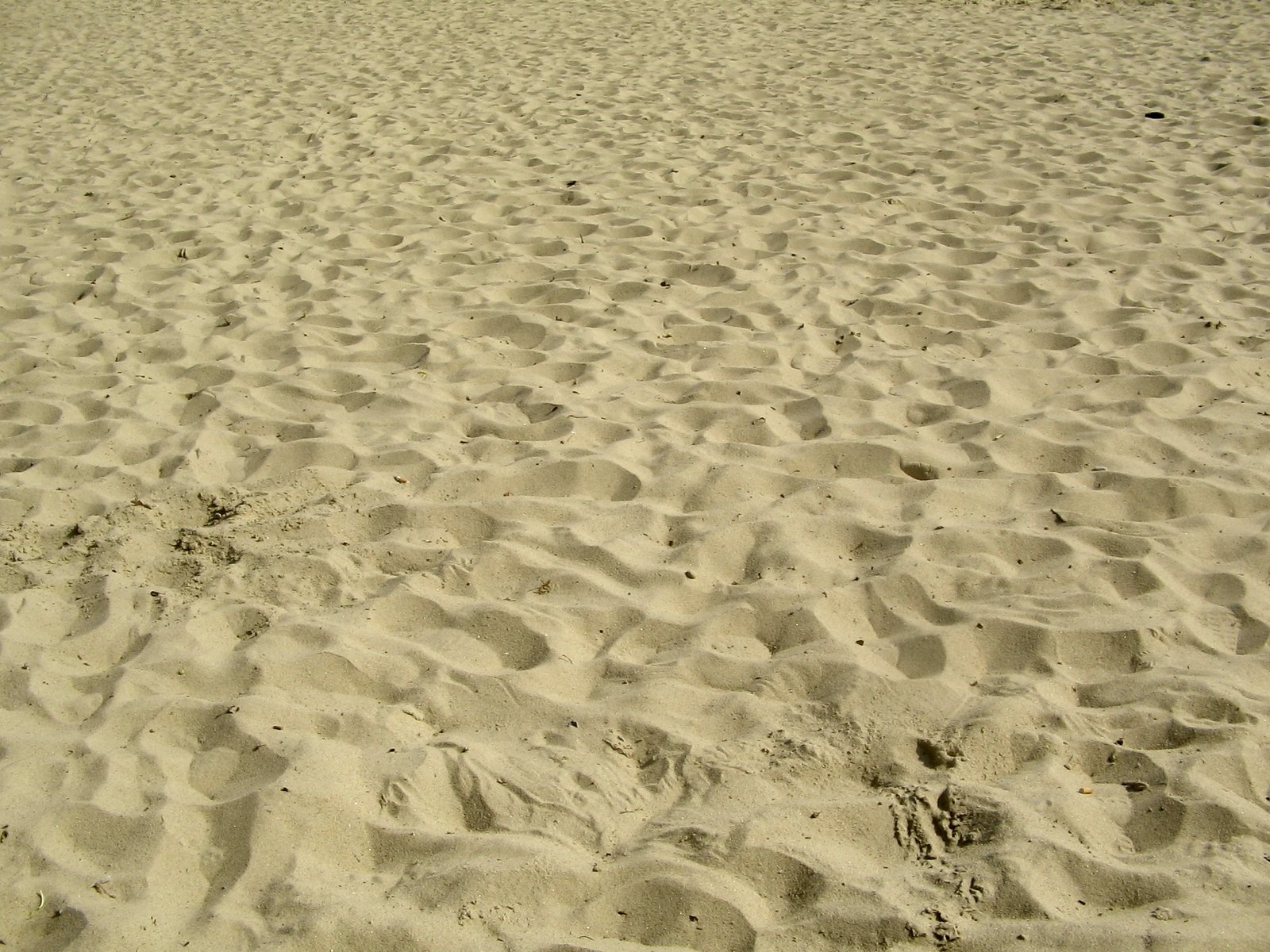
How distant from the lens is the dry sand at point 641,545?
2.19 m

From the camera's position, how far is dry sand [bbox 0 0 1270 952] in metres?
2.19

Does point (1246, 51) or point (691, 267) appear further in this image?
point (1246, 51)

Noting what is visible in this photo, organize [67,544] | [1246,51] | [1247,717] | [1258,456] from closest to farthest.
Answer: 1. [1247,717]
2. [67,544]
3. [1258,456]
4. [1246,51]

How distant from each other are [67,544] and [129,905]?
152 cm

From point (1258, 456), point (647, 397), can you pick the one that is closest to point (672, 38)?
point (647, 397)

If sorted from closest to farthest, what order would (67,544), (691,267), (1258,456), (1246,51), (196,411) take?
(67,544), (1258,456), (196,411), (691,267), (1246,51)

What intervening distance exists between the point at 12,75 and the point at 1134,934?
1021 centimetres

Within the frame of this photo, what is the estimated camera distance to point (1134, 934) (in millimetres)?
1990

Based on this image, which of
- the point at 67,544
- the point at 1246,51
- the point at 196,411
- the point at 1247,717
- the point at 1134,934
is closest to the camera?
the point at 1134,934

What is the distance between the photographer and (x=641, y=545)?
10.6 feet

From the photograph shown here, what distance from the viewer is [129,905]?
2129 mm

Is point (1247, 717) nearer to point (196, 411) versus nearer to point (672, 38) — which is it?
point (196, 411)

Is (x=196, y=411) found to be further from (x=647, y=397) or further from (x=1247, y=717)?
(x=1247, y=717)

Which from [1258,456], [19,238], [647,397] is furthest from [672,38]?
[1258,456]
